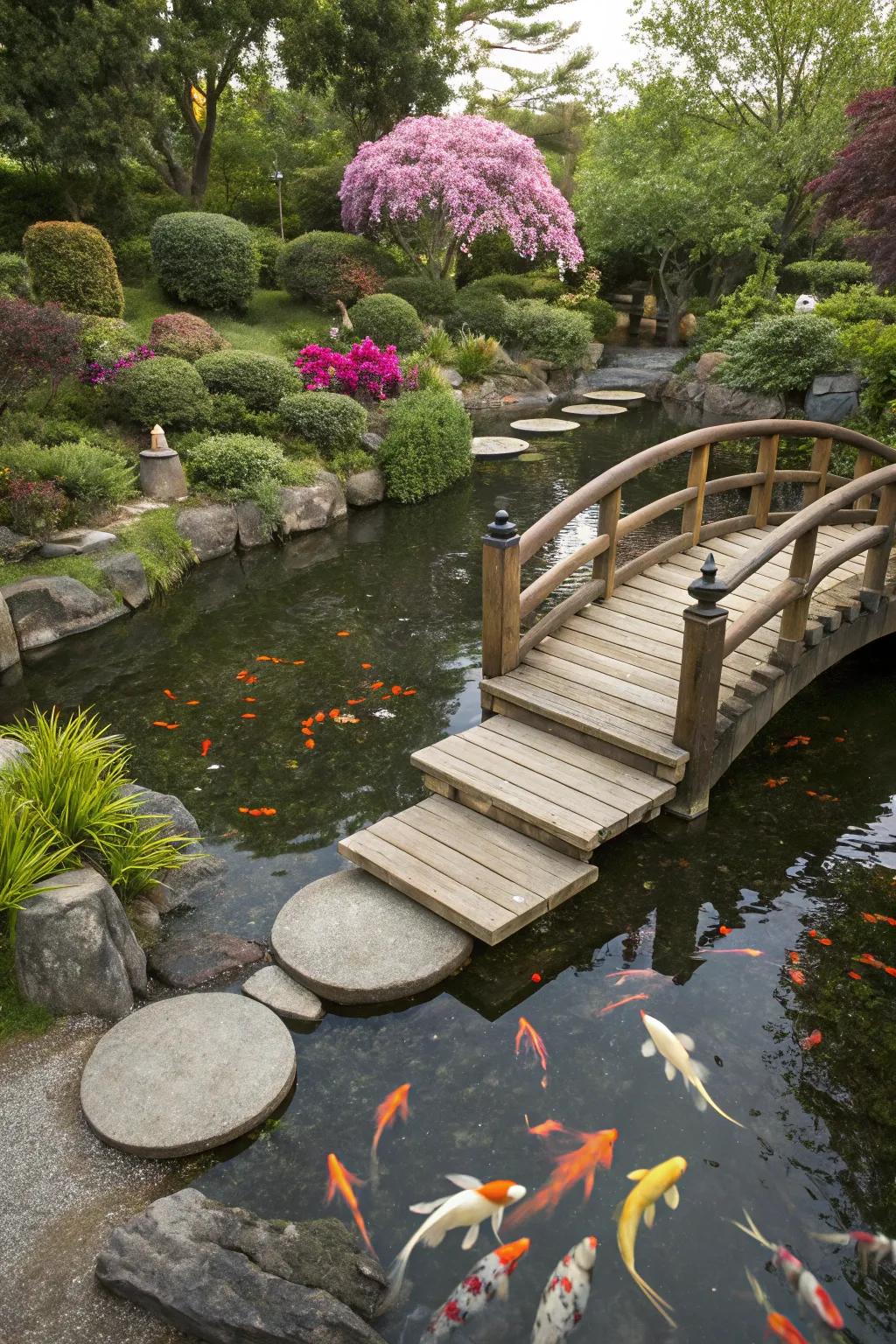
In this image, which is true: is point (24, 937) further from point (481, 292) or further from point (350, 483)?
point (481, 292)

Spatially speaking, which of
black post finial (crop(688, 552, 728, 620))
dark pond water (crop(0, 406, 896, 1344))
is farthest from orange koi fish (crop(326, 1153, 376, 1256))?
black post finial (crop(688, 552, 728, 620))

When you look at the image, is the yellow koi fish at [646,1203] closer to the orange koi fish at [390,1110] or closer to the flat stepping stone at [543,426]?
the orange koi fish at [390,1110]

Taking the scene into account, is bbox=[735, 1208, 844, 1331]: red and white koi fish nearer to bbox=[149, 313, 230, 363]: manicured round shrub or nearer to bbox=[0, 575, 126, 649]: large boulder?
bbox=[0, 575, 126, 649]: large boulder

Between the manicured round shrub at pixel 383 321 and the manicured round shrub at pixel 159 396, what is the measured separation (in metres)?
5.76

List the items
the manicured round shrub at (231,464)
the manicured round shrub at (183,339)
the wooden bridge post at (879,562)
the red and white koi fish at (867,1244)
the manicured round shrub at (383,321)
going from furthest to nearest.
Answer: the manicured round shrub at (383,321)
the manicured round shrub at (183,339)
the manicured round shrub at (231,464)
the wooden bridge post at (879,562)
the red and white koi fish at (867,1244)

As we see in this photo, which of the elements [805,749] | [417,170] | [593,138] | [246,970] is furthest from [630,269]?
[246,970]

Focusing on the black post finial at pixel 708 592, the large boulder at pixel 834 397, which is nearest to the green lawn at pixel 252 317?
the large boulder at pixel 834 397

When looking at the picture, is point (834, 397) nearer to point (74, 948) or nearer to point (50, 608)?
point (50, 608)

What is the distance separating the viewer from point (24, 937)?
12.7 feet

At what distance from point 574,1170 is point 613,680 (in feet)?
10.4

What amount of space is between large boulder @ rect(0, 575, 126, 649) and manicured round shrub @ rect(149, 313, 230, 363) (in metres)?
5.52

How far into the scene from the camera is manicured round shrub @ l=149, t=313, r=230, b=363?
42.3 ft

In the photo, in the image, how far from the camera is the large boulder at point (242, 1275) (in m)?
2.72

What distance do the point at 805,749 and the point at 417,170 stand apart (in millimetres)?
16324
